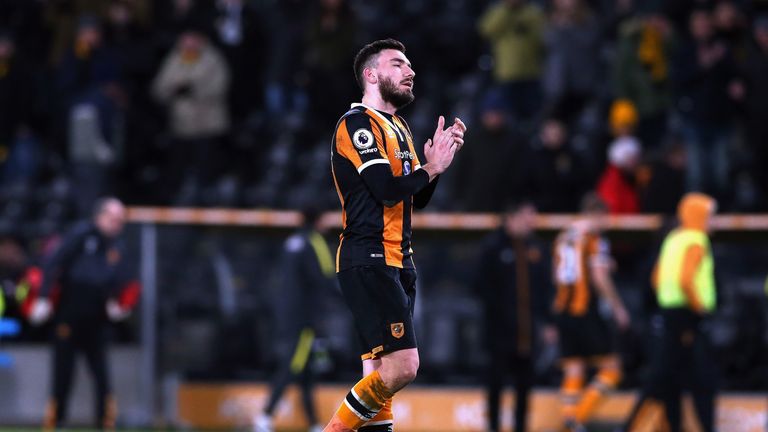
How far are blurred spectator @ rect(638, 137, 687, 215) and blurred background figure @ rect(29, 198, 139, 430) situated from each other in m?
5.28

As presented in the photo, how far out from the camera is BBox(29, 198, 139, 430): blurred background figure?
1501cm

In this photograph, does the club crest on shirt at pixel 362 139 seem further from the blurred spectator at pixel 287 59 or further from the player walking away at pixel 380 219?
the blurred spectator at pixel 287 59

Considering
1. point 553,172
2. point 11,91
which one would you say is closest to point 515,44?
point 553,172

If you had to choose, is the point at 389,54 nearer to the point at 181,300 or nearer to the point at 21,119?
the point at 181,300

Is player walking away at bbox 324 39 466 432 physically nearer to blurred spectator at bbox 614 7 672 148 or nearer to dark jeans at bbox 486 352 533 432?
dark jeans at bbox 486 352 533 432

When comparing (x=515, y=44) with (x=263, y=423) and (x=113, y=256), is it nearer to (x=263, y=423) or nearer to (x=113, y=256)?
(x=113, y=256)

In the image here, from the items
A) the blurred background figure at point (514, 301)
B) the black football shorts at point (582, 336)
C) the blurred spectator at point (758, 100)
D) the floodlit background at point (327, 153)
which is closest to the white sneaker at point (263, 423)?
the floodlit background at point (327, 153)

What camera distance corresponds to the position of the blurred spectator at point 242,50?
744 inches

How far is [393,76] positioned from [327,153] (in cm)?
953

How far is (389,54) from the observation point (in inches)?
334

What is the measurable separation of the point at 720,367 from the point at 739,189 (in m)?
1.99

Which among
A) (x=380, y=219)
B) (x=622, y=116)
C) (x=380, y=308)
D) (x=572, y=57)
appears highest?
(x=572, y=57)

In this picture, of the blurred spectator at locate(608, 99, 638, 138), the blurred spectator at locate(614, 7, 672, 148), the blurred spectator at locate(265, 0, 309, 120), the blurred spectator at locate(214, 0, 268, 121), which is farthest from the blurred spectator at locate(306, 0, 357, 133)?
the blurred spectator at locate(608, 99, 638, 138)

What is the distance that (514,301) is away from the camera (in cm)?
1467
